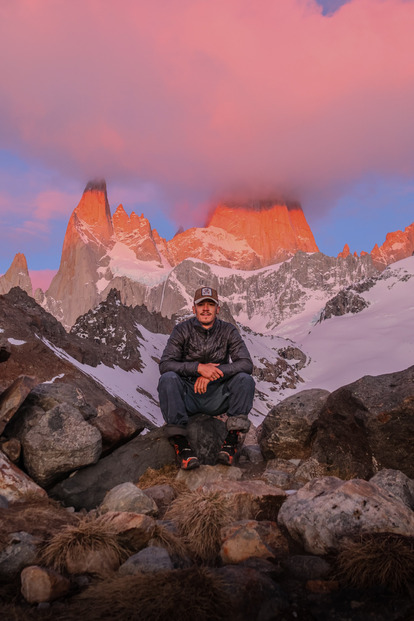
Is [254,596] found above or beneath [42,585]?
beneath

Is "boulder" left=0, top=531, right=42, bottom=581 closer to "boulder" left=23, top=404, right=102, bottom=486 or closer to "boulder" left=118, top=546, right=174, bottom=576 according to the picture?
"boulder" left=118, top=546, right=174, bottom=576

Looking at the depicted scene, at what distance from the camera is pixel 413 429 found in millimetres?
7410

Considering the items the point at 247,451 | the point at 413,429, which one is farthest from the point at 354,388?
the point at 247,451

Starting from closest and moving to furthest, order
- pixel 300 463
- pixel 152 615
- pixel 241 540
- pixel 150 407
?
pixel 152 615
pixel 241 540
pixel 300 463
pixel 150 407

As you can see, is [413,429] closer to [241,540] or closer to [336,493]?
[336,493]

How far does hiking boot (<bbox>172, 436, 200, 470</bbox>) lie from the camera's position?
7.78m

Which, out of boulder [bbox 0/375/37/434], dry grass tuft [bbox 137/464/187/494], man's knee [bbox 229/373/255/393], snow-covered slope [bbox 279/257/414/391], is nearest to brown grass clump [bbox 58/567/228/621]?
dry grass tuft [bbox 137/464/187/494]

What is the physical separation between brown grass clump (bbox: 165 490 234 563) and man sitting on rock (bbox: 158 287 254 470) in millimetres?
2080

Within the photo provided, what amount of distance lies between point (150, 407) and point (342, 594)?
55.5 m

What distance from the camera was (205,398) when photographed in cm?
910

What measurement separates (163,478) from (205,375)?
2.09 meters

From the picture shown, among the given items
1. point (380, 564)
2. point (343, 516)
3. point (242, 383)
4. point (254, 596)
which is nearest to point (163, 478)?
point (242, 383)

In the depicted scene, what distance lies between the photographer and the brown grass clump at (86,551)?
4332 mm

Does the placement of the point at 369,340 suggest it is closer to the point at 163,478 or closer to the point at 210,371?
the point at 210,371
